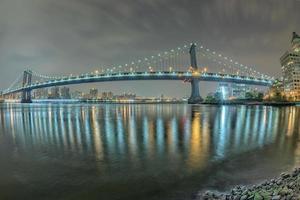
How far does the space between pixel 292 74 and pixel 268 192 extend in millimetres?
114875

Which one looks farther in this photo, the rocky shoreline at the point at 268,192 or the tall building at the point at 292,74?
the tall building at the point at 292,74

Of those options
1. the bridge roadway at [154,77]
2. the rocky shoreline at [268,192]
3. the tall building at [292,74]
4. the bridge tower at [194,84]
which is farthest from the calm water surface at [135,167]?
the tall building at [292,74]

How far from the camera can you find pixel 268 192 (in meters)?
6.08

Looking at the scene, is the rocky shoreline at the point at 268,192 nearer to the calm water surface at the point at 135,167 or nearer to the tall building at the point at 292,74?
the calm water surface at the point at 135,167

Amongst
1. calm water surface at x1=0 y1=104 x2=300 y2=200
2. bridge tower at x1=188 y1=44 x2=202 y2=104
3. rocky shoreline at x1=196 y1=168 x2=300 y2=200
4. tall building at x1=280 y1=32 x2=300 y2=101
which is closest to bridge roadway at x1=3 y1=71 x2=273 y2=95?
bridge tower at x1=188 y1=44 x2=202 y2=104

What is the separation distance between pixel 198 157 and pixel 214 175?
2.53 metres

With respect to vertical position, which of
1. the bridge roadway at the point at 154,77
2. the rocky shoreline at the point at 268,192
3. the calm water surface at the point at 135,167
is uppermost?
the bridge roadway at the point at 154,77

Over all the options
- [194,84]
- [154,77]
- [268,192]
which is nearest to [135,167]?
[268,192]

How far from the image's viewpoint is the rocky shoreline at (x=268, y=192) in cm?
565

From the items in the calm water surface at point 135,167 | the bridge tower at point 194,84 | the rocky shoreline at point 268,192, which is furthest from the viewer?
the bridge tower at point 194,84

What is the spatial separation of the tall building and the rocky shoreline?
10001 centimetres

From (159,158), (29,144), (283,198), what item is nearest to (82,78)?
(29,144)

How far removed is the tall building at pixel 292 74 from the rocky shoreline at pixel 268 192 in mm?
Result: 100006

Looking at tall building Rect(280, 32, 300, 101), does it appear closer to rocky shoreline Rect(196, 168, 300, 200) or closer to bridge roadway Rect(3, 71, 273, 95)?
bridge roadway Rect(3, 71, 273, 95)
